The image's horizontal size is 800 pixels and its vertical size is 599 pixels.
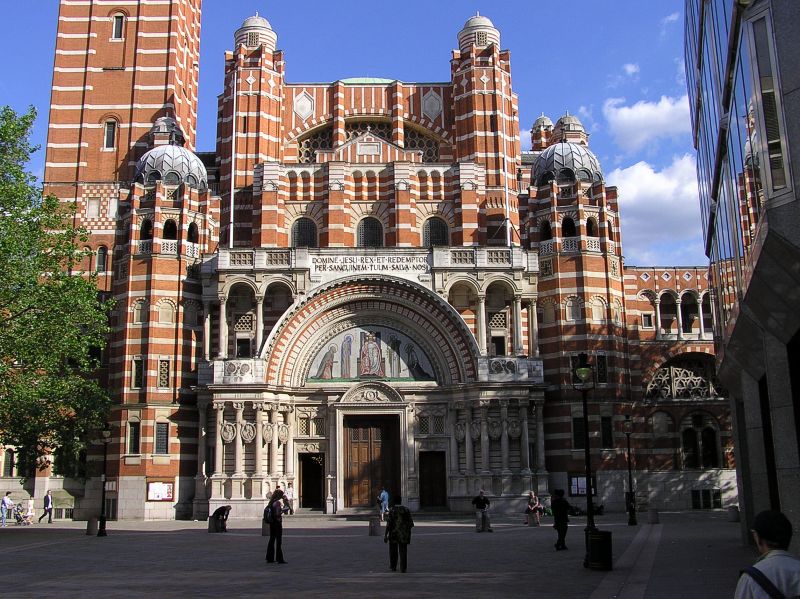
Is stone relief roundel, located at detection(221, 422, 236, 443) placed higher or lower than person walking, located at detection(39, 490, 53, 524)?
higher

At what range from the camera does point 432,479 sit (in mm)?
43031

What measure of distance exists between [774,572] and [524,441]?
3578cm

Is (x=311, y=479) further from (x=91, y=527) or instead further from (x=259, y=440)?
(x=91, y=527)

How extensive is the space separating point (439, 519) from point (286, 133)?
23.8m

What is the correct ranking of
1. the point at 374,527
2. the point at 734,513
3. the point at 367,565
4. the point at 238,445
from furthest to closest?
the point at 238,445 < the point at 734,513 < the point at 374,527 < the point at 367,565

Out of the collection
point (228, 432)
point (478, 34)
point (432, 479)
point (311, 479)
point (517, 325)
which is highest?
point (478, 34)

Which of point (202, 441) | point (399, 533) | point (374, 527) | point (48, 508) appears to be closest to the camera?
point (399, 533)

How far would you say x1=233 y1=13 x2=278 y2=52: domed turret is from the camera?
50125 millimetres

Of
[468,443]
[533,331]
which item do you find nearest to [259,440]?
[468,443]

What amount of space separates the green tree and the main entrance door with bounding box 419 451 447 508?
16.3 meters

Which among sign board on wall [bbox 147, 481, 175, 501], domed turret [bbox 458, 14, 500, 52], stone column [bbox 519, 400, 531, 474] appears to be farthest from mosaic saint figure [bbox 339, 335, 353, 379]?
domed turret [bbox 458, 14, 500, 52]

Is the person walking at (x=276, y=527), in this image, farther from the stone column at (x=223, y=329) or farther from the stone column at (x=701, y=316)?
the stone column at (x=701, y=316)

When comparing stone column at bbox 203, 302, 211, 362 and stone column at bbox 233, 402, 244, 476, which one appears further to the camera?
stone column at bbox 203, 302, 211, 362

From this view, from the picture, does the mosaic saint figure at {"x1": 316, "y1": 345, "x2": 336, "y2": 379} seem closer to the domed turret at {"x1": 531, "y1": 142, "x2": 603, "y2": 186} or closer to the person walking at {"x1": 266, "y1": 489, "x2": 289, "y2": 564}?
the domed turret at {"x1": 531, "y1": 142, "x2": 603, "y2": 186}
